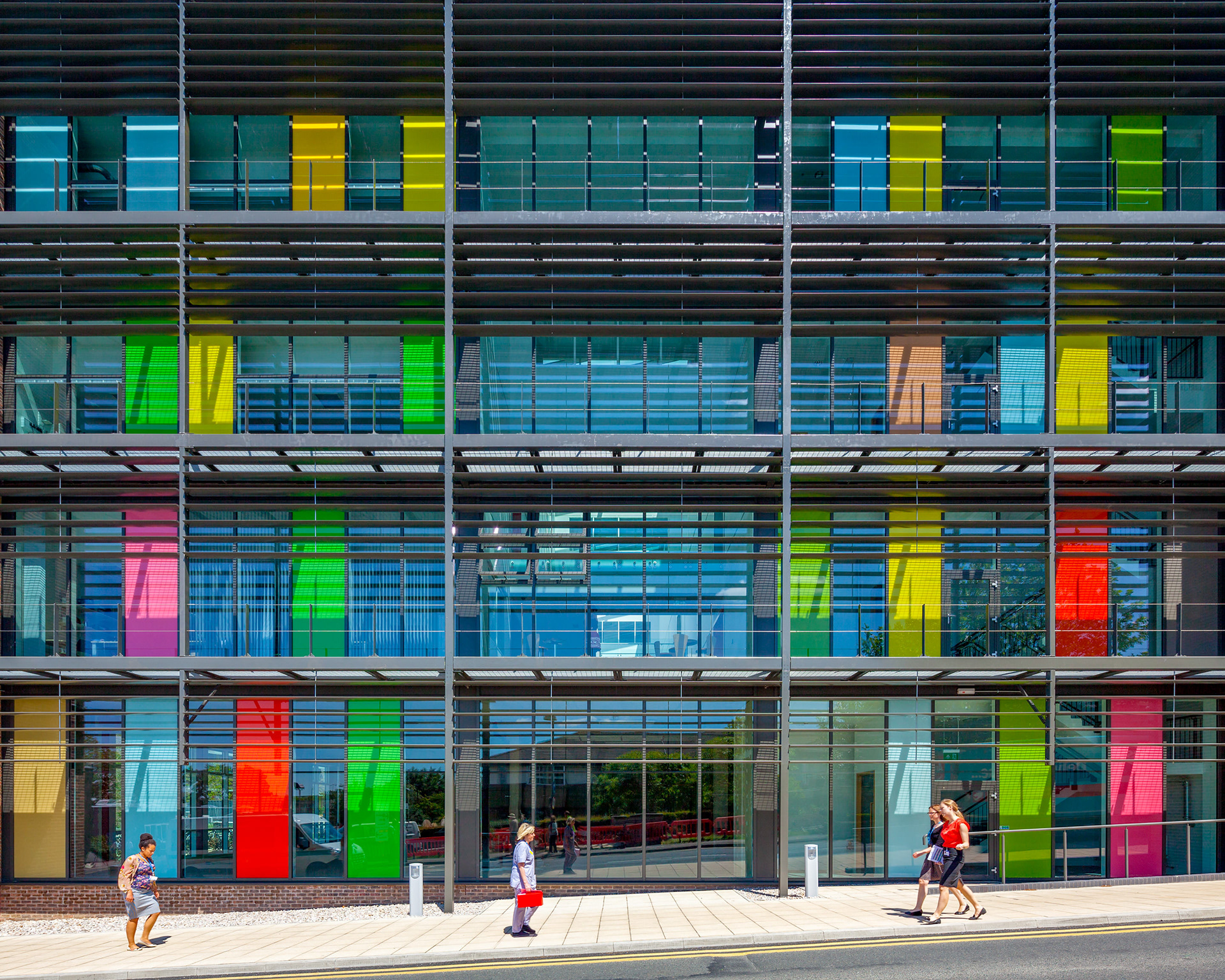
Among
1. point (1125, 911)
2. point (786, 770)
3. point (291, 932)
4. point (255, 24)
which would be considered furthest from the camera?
point (255, 24)

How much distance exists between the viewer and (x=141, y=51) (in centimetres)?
1459

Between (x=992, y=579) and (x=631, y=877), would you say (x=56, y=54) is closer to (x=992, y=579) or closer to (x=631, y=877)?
(x=631, y=877)

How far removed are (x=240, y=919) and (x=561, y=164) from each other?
564 inches

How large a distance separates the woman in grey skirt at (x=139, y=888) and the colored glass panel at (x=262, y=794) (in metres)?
2.98

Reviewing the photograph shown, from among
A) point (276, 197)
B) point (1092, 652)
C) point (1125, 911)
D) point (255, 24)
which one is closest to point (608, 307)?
point (276, 197)

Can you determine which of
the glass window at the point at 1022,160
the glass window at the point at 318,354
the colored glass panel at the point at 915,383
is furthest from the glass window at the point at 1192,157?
the glass window at the point at 318,354

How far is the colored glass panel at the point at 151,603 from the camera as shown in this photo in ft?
48.9

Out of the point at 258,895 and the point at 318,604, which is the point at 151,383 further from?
the point at 258,895

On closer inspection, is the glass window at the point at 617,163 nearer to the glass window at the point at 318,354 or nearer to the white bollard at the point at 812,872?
the glass window at the point at 318,354

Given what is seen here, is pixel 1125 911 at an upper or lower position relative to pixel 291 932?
upper

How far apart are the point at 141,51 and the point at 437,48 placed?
5.16 meters

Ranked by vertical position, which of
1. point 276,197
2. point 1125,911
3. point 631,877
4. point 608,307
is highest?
point 276,197

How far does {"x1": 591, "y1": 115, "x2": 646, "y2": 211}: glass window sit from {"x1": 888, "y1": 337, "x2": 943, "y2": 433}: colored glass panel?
5.37 m

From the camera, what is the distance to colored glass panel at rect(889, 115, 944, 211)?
15328mm
